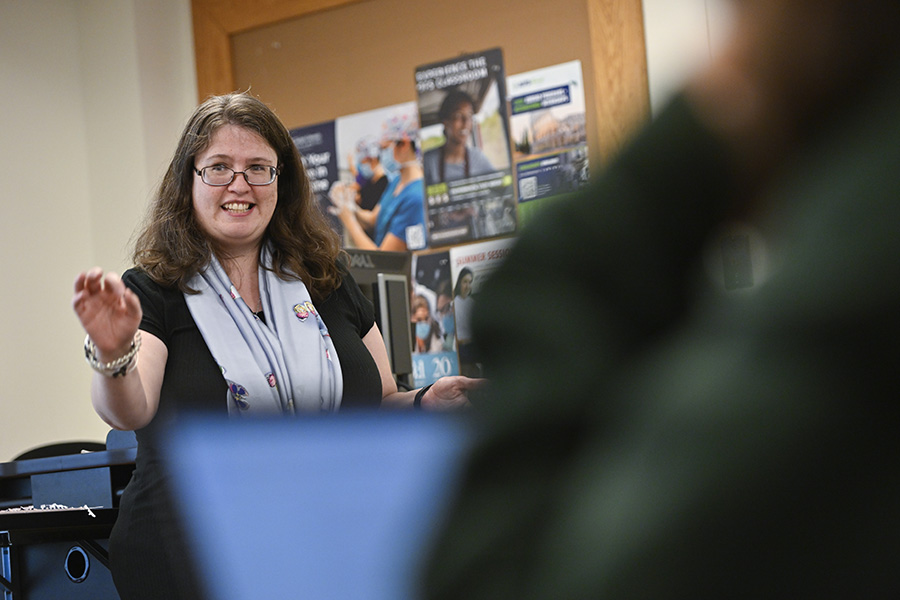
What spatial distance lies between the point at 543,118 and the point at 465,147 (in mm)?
309

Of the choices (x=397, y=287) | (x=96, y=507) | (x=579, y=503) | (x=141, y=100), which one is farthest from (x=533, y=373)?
(x=141, y=100)

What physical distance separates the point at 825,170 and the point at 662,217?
4cm

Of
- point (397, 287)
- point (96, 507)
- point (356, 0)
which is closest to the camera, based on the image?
point (96, 507)

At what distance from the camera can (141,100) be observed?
12.5 feet

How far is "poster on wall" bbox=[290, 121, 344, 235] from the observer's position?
3.62 metres

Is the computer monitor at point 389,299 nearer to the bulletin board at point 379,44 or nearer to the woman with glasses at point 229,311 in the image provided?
the woman with glasses at point 229,311

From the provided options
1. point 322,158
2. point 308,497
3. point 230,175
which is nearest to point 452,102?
point 322,158

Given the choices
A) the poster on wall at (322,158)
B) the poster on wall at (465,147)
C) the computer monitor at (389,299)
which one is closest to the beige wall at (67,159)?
the poster on wall at (322,158)

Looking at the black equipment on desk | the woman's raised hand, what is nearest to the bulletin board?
the black equipment on desk

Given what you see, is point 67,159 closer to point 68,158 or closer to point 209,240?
point 68,158

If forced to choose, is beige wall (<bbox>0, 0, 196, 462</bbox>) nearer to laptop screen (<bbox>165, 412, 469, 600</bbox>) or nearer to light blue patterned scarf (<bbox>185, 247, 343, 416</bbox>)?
light blue patterned scarf (<bbox>185, 247, 343, 416</bbox>)

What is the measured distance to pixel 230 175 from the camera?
5.38ft

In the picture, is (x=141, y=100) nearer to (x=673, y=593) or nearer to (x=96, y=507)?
(x=96, y=507)

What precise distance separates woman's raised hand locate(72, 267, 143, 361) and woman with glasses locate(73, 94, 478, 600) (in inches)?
11.1
